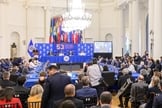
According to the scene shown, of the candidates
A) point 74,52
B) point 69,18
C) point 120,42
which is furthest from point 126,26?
point 69,18

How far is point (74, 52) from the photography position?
2698 centimetres

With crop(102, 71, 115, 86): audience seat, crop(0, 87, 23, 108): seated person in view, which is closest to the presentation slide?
crop(102, 71, 115, 86): audience seat

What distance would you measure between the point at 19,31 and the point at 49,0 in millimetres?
4051

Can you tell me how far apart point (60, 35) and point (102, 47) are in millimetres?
4010

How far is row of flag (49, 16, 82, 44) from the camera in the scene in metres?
31.0

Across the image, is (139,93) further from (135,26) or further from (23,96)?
(135,26)

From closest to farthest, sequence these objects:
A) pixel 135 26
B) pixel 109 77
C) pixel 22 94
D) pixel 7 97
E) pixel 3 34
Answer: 1. pixel 7 97
2. pixel 22 94
3. pixel 109 77
4. pixel 135 26
5. pixel 3 34

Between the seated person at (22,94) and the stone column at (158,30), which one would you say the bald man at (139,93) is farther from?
the stone column at (158,30)

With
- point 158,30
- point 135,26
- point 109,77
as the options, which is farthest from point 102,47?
point 109,77

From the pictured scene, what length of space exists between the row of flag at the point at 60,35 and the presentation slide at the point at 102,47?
226 cm

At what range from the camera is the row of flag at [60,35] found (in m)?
31.0

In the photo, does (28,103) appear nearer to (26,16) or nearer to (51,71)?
(51,71)

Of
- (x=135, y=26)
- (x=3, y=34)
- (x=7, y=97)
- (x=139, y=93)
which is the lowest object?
(x=139, y=93)

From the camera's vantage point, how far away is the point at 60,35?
3112cm
